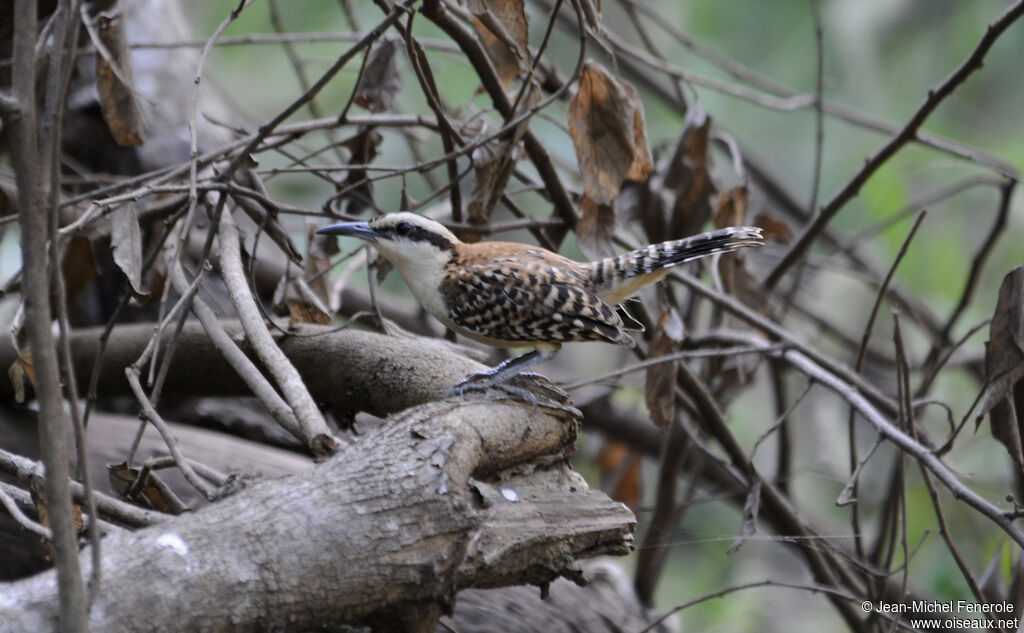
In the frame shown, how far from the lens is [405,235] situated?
3027 mm

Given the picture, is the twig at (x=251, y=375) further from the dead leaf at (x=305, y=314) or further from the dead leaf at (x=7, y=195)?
the dead leaf at (x=7, y=195)

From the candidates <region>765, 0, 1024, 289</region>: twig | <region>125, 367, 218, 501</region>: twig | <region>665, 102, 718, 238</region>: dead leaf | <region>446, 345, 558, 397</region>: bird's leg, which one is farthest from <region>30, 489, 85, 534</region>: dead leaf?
<region>765, 0, 1024, 289</region>: twig

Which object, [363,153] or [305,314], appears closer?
[305,314]

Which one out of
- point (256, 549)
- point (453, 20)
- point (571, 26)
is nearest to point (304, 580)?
point (256, 549)

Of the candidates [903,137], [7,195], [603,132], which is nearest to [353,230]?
[603,132]

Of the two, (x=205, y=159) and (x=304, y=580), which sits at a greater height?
(x=205, y=159)

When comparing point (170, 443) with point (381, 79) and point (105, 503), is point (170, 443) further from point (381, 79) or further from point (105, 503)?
point (381, 79)

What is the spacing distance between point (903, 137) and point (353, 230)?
2178 mm

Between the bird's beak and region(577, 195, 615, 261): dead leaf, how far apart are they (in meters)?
0.67

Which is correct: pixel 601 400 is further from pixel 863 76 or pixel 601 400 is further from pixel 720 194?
pixel 863 76

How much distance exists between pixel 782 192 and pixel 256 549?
493cm

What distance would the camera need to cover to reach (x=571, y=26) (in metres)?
5.40

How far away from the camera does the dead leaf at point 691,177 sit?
3730 millimetres

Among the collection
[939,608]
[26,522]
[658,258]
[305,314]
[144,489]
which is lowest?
[939,608]
